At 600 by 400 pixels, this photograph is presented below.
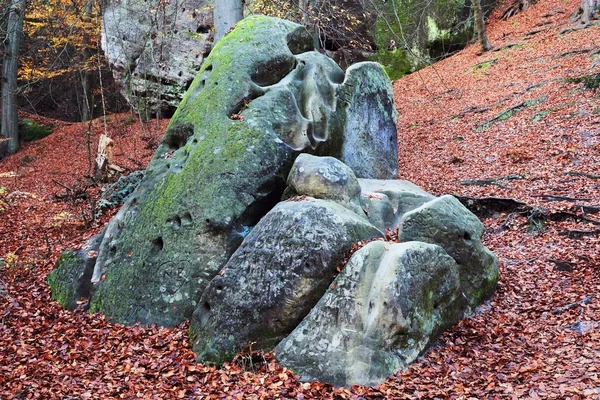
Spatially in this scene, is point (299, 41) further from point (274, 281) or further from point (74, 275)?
point (74, 275)

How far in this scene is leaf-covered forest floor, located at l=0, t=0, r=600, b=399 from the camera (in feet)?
18.1

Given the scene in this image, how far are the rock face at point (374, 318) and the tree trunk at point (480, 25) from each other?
1746cm

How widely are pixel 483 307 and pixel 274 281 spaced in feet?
9.63

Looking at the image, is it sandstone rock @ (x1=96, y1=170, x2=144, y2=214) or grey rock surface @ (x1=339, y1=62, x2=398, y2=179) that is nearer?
grey rock surface @ (x1=339, y1=62, x2=398, y2=179)

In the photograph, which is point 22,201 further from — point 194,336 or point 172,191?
point 194,336

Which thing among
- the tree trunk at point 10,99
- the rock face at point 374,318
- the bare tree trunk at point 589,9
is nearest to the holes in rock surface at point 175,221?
the rock face at point 374,318

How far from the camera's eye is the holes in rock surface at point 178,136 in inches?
355

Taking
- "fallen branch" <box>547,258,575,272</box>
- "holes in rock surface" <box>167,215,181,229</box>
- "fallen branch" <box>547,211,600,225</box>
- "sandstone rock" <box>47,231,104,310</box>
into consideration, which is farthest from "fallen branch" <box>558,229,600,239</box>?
"sandstone rock" <box>47,231,104,310</box>

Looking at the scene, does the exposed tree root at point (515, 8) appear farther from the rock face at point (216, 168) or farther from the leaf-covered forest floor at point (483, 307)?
the rock face at point (216, 168)

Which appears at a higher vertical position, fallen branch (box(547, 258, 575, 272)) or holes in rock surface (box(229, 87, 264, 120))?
holes in rock surface (box(229, 87, 264, 120))

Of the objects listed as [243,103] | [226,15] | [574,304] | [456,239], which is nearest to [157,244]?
[243,103]

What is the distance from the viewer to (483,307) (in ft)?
22.9

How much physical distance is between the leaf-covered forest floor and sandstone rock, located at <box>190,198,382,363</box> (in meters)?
0.31

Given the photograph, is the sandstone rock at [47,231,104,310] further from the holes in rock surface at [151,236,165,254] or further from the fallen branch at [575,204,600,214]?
the fallen branch at [575,204,600,214]
